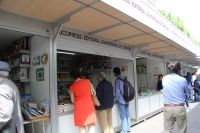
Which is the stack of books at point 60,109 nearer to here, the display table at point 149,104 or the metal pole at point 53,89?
the metal pole at point 53,89

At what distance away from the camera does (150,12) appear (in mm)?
3613

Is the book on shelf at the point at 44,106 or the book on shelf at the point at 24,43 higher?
the book on shelf at the point at 24,43

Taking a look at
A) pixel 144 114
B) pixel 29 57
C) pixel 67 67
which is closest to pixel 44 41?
pixel 29 57

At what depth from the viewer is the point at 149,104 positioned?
19.7ft

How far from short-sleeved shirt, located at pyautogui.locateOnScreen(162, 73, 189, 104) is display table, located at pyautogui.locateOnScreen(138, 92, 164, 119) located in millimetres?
2778

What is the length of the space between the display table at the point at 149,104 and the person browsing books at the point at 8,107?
419cm

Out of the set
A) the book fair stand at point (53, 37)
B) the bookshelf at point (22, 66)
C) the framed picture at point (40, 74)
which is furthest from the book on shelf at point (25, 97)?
the framed picture at point (40, 74)

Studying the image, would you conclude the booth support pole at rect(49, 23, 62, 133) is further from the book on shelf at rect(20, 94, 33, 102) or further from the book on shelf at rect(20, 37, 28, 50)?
the book on shelf at rect(20, 37, 28, 50)

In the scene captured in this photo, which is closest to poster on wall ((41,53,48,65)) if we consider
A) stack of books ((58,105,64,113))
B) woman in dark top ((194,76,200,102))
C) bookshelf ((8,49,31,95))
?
bookshelf ((8,49,31,95))

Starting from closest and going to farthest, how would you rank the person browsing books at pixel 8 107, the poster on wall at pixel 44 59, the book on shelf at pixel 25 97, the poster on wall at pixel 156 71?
the person browsing books at pixel 8 107 < the poster on wall at pixel 44 59 < the book on shelf at pixel 25 97 < the poster on wall at pixel 156 71

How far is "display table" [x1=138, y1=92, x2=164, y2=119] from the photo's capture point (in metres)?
5.49

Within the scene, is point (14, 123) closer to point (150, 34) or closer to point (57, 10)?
point (57, 10)

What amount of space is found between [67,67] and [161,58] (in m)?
4.36

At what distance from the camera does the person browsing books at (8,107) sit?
1721 millimetres
